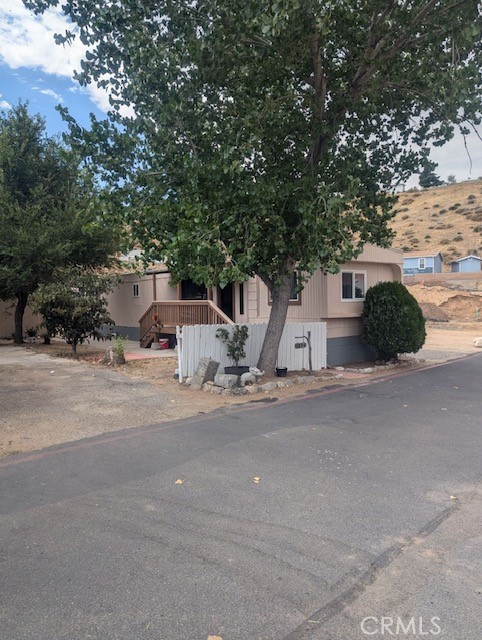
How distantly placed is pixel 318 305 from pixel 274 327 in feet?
9.47

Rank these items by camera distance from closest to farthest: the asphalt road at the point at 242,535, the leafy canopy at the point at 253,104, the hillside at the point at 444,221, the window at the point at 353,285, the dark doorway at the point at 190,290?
the asphalt road at the point at 242,535
the leafy canopy at the point at 253,104
the window at the point at 353,285
the dark doorway at the point at 190,290
the hillside at the point at 444,221

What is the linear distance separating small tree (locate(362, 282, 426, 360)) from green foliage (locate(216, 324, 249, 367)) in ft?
12.7

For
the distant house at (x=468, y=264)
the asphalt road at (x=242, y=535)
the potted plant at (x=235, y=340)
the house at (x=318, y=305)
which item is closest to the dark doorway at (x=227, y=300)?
the house at (x=318, y=305)

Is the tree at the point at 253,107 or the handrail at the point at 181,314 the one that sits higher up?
the tree at the point at 253,107

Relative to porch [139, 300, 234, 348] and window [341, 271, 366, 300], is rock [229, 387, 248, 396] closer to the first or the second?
porch [139, 300, 234, 348]

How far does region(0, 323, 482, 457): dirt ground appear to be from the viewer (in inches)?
257

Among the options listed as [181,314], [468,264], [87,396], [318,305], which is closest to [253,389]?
[87,396]

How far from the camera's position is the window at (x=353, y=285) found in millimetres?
13178

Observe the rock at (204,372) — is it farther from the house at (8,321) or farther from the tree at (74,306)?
the house at (8,321)

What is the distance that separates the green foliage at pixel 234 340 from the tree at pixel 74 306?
4569mm

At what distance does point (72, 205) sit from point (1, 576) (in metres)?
15.4

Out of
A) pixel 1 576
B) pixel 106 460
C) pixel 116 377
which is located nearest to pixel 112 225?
pixel 116 377

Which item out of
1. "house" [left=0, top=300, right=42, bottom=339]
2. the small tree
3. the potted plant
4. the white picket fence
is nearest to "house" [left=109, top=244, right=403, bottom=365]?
the small tree

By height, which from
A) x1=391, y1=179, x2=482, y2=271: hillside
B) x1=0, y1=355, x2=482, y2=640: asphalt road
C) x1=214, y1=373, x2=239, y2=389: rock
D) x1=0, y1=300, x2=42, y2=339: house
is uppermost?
x1=391, y1=179, x2=482, y2=271: hillside
